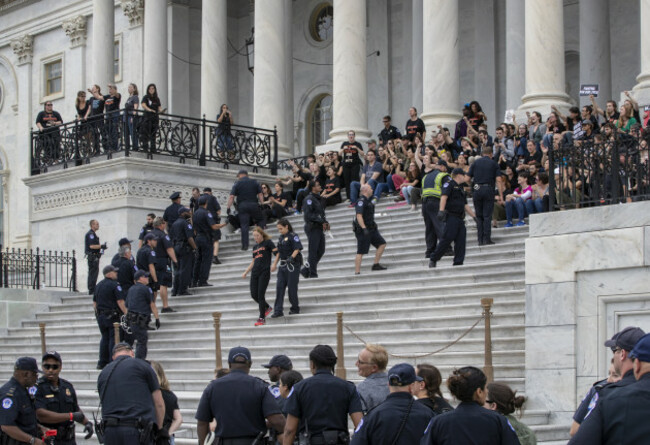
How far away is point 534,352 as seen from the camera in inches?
542

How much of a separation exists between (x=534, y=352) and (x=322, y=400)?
5818mm

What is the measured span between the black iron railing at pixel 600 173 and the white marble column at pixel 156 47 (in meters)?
20.7

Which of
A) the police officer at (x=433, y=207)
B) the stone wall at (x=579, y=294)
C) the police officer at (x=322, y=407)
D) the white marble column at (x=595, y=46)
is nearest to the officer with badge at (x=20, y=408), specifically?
the police officer at (x=322, y=407)

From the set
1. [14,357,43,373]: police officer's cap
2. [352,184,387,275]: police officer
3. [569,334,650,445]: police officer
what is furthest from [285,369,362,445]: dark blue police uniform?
[352,184,387,275]: police officer

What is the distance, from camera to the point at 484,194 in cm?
1862

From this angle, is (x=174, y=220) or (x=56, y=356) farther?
(x=174, y=220)

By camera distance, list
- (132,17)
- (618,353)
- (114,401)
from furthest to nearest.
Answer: (132,17) → (114,401) → (618,353)

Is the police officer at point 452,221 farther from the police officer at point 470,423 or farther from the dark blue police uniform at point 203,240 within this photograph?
the police officer at point 470,423

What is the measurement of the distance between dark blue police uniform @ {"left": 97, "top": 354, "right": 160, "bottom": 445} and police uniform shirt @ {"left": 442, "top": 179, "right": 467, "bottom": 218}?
30.0ft

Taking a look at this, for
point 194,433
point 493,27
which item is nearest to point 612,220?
point 194,433

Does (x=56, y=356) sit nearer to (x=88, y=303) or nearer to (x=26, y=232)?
(x=88, y=303)

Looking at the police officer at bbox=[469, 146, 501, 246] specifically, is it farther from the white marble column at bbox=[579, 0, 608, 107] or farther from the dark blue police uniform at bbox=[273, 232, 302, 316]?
the white marble column at bbox=[579, 0, 608, 107]

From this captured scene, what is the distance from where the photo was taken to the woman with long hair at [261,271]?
18.5m

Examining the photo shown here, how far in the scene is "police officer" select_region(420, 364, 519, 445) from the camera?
6520 millimetres
